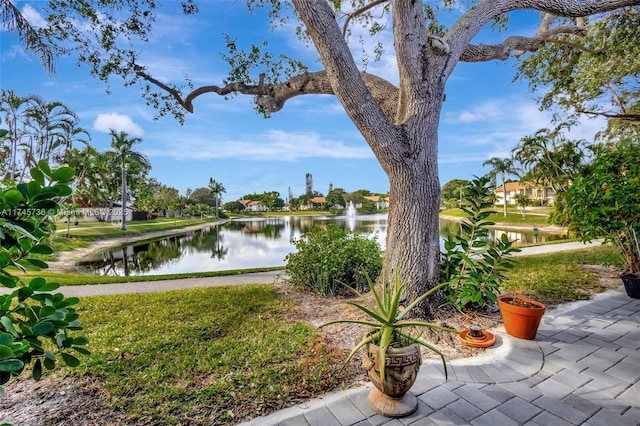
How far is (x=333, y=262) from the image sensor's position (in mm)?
4750

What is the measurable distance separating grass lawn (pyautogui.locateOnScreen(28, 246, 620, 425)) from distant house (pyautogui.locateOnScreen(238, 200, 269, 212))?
209ft

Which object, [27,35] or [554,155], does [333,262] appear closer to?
[27,35]

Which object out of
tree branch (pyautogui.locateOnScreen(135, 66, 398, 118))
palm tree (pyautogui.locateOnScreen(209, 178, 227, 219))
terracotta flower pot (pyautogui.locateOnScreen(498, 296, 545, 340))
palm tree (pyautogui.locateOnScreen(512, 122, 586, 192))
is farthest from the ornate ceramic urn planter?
palm tree (pyautogui.locateOnScreen(209, 178, 227, 219))

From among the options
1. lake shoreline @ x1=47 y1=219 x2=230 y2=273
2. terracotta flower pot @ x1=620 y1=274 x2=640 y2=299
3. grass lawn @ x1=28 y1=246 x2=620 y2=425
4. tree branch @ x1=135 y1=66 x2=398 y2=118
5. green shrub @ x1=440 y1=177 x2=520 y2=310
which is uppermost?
tree branch @ x1=135 y1=66 x2=398 y2=118

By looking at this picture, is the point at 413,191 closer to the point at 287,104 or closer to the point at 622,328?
the point at 622,328

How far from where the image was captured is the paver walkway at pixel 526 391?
1974 mm

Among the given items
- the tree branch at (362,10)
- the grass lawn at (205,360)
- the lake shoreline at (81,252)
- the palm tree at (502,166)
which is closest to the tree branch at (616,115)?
the tree branch at (362,10)

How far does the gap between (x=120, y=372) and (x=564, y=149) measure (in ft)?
62.2

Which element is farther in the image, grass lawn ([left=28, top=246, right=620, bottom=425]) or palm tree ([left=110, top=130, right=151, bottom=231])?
palm tree ([left=110, top=130, right=151, bottom=231])

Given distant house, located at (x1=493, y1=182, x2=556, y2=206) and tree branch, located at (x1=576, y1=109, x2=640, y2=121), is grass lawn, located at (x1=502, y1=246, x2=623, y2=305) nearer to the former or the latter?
tree branch, located at (x1=576, y1=109, x2=640, y2=121)

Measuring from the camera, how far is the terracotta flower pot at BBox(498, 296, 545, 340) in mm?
2951

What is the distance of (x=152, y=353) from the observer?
114 inches

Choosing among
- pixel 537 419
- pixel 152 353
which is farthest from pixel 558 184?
pixel 152 353

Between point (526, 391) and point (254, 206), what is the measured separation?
72337 mm
